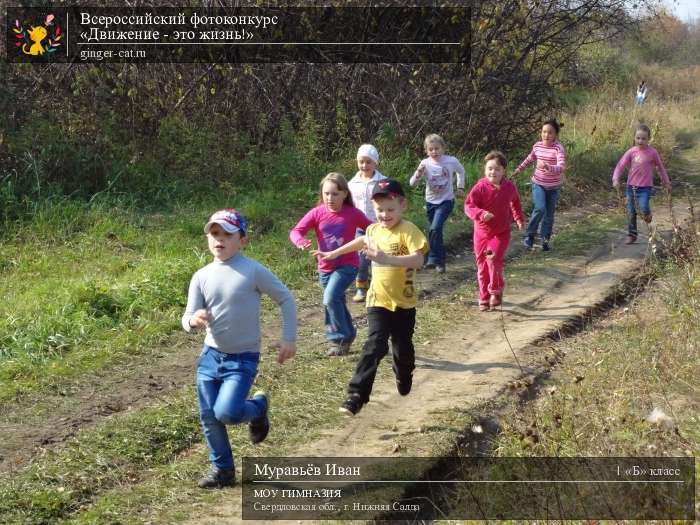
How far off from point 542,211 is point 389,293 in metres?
5.87

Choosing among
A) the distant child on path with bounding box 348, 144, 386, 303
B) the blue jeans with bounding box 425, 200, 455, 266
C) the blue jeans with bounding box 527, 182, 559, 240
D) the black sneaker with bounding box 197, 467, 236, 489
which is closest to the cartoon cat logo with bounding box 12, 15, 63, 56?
the blue jeans with bounding box 425, 200, 455, 266

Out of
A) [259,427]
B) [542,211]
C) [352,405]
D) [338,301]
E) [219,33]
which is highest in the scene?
[219,33]

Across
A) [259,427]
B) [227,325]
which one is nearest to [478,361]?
[259,427]

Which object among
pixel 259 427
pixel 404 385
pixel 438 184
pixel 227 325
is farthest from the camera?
pixel 438 184

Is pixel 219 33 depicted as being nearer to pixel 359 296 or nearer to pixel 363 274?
pixel 363 274

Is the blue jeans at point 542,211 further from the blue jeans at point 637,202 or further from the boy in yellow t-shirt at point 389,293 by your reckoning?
the boy in yellow t-shirt at point 389,293

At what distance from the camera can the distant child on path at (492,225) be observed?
8.81 m

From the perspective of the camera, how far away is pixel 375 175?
28.7ft

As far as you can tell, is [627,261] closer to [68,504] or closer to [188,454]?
[188,454]

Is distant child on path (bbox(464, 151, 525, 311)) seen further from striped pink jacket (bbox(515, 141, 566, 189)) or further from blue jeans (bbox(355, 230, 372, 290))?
striped pink jacket (bbox(515, 141, 566, 189))

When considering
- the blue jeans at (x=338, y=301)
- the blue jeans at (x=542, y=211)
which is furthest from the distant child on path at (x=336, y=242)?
the blue jeans at (x=542, y=211)

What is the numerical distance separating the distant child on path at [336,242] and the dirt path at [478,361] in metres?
0.72

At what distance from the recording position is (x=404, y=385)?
250 inches

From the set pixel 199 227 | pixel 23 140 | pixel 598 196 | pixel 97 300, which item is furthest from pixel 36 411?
pixel 598 196
